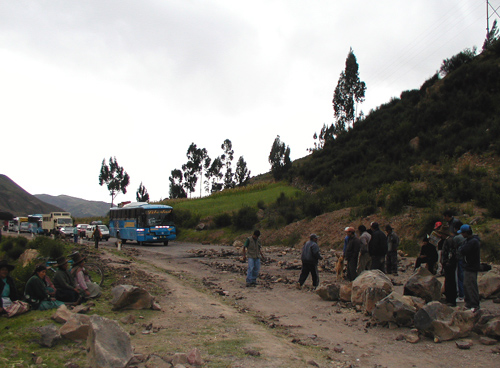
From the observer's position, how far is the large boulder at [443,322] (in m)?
7.06

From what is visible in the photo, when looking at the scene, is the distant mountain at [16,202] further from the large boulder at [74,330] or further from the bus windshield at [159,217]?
the large boulder at [74,330]

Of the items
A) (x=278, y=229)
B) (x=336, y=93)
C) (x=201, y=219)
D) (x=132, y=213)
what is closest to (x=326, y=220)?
(x=278, y=229)

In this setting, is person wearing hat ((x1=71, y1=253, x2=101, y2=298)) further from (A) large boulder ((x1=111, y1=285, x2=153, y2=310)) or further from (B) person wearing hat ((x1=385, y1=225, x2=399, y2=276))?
(B) person wearing hat ((x1=385, y1=225, x2=399, y2=276))

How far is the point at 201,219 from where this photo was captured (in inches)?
1801

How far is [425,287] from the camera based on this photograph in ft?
30.1

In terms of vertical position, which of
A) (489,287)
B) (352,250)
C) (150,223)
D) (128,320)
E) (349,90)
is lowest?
(128,320)

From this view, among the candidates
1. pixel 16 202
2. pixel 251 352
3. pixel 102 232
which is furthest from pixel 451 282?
pixel 16 202

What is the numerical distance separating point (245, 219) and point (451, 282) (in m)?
29.1

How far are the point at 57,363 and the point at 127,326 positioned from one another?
6.65 ft

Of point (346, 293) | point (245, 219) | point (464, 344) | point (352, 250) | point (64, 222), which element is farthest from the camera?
point (64, 222)

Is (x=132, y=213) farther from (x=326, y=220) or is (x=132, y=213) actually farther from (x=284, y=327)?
(x=284, y=327)

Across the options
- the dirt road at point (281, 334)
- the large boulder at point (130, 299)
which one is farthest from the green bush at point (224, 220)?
the large boulder at point (130, 299)

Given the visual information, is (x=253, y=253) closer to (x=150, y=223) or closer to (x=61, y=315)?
(x=61, y=315)

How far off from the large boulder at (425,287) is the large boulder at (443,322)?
5.19 ft
